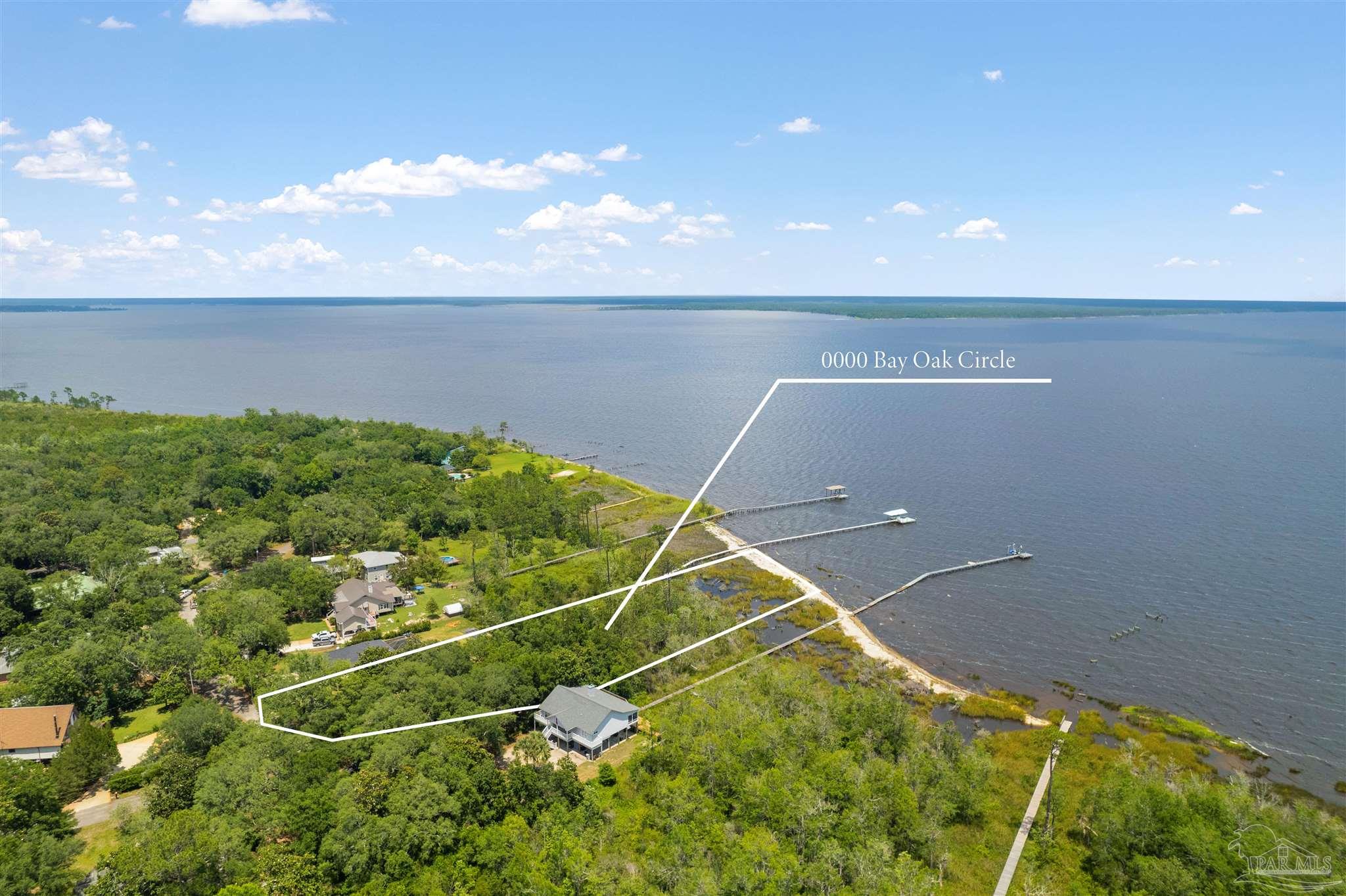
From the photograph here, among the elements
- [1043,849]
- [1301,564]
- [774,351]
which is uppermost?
[774,351]

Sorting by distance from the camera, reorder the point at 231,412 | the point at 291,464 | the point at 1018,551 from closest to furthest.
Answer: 1. the point at 1018,551
2. the point at 291,464
3. the point at 231,412

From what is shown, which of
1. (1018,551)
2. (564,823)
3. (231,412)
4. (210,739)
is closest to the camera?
(564,823)

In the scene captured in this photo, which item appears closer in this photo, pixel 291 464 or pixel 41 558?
pixel 41 558

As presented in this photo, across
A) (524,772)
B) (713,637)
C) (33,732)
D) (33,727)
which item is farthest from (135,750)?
(713,637)

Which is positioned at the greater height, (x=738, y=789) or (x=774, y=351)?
(x=774, y=351)

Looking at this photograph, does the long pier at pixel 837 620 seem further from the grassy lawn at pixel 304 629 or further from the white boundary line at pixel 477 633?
the grassy lawn at pixel 304 629

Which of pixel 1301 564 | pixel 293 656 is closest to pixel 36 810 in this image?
pixel 293 656

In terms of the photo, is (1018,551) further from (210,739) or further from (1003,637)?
(210,739)

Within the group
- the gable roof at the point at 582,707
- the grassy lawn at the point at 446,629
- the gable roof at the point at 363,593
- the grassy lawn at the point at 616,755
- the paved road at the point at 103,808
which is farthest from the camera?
the gable roof at the point at 363,593

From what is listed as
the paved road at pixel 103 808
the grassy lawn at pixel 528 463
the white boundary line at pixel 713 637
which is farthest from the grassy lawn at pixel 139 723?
the grassy lawn at pixel 528 463
